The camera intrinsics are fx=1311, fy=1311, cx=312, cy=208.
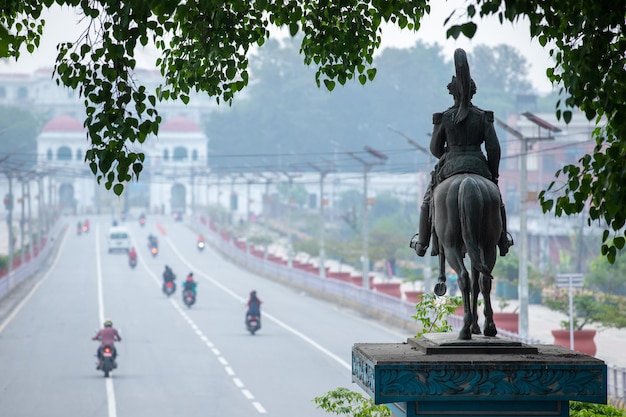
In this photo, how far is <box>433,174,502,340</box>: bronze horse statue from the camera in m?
9.94

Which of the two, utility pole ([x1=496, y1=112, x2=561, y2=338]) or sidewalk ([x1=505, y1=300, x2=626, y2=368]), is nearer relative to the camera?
utility pole ([x1=496, y1=112, x2=561, y2=338])

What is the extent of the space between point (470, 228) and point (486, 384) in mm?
1322

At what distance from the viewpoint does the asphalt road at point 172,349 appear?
80.7 feet

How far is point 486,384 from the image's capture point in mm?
9195

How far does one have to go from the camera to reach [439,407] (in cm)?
938

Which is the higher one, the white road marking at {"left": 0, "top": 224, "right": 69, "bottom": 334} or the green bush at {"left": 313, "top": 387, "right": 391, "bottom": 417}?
the green bush at {"left": 313, "top": 387, "right": 391, "bottom": 417}

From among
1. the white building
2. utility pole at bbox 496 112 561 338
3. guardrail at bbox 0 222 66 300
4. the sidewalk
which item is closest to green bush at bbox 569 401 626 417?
the sidewalk

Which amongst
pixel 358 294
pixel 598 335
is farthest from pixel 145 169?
pixel 598 335

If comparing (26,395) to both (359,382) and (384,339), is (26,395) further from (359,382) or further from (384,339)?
(359,382)

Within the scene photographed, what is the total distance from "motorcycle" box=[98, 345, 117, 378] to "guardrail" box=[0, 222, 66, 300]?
22.9 meters

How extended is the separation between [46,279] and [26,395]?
37.9 m

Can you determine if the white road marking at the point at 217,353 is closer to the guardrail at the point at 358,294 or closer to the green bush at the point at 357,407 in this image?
the guardrail at the point at 358,294

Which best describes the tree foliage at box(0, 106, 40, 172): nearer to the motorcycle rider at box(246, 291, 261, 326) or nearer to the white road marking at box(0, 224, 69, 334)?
the white road marking at box(0, 224, 69, 334)

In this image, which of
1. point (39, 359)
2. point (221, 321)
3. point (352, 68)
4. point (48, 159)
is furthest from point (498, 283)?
point (48, 159)
